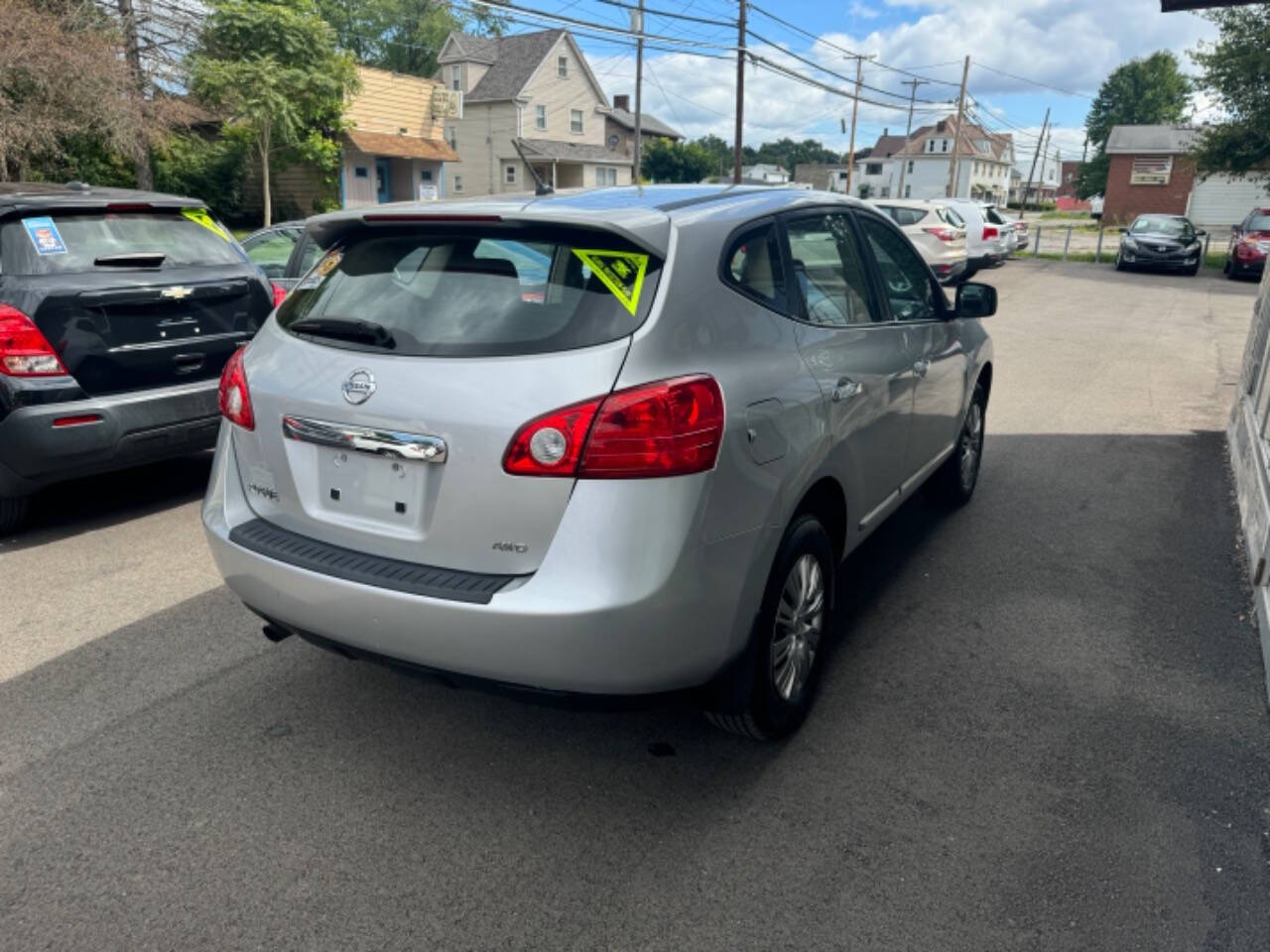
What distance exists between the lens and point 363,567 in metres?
2.66

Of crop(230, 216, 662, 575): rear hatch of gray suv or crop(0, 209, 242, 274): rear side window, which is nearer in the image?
crop(230, 216, 662, 575): rear hatch of gray suv

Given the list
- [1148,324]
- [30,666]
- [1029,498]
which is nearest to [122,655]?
[30,666]

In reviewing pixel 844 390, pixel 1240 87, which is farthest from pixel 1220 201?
pixel 844 390

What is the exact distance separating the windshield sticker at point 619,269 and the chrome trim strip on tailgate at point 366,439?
63 centimetres

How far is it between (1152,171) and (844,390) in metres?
62.5

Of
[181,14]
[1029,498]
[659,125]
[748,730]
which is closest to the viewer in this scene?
[748,730]

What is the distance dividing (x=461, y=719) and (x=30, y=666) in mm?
1765

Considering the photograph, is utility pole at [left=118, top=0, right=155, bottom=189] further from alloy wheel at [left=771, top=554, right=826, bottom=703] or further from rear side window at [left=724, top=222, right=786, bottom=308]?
alloy wheel at [left=771, top=554, right=826, bottom=703]

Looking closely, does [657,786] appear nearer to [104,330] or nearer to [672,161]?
[104,330]

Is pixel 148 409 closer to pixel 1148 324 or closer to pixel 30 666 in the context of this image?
pixel 30 666

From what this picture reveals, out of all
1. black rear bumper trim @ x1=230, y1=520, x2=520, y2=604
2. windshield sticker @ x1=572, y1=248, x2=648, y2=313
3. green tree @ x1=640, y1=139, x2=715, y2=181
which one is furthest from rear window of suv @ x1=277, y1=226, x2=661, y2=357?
green tree @ x1=640, y1=139, x2=715, y2=181

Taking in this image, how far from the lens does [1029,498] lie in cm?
586

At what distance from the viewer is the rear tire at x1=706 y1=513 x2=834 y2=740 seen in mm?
2820

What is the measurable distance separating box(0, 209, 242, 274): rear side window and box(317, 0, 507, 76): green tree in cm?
6123
